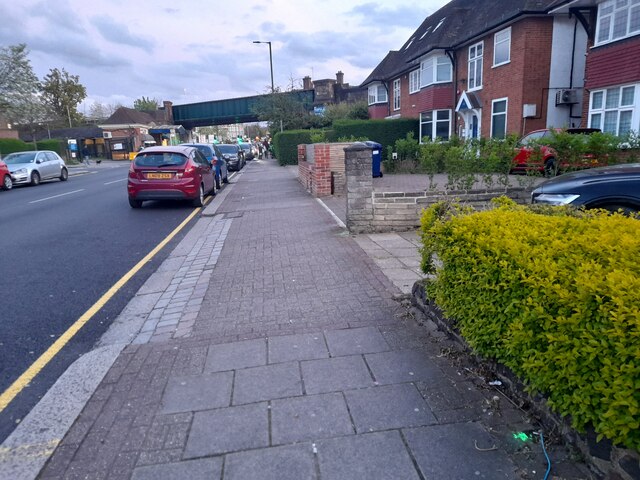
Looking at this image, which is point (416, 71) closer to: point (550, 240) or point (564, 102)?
point (564, 102)

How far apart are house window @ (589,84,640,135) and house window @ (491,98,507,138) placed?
4.27 m

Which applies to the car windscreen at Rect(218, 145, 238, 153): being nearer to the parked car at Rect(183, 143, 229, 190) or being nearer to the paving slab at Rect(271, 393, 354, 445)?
the parked car at Rect(183, 143, 229, 190)

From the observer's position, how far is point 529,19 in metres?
19.6

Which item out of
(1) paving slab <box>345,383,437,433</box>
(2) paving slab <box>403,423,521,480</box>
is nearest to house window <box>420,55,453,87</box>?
(1) paving slab <box>345,383,437,433</box>

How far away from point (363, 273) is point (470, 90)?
22.3 meters

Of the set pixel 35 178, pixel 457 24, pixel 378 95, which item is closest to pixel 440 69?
pixel 457 24

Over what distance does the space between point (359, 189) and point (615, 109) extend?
45.2 ft

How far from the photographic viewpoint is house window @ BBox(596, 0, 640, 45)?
15758mm

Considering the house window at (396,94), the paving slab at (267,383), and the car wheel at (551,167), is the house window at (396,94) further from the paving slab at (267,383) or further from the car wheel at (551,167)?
the paving slab at (267,383)

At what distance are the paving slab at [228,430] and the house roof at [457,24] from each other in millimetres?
20415

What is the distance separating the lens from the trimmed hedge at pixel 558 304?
2012 mm

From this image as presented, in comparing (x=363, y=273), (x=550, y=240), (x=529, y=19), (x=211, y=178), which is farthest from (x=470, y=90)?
(x=550, y=240)

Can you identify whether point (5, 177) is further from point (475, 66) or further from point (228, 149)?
point (475, 66)

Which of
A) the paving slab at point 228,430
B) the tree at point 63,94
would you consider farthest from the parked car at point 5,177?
the tree at point 63,94
